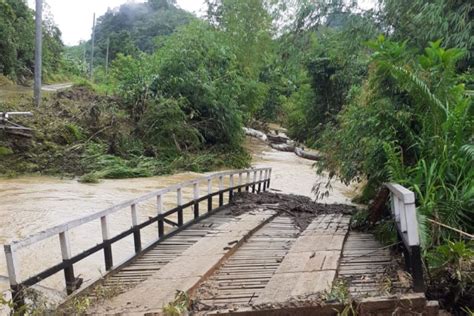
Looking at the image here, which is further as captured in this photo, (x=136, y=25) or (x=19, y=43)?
(x=136, y=25)

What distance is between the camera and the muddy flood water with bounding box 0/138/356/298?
303 inches

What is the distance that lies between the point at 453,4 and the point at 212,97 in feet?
54.2

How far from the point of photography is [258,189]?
1505 centimetres

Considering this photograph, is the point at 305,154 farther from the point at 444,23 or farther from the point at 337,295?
the point at 337,295

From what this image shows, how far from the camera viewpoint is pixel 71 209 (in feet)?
38.9

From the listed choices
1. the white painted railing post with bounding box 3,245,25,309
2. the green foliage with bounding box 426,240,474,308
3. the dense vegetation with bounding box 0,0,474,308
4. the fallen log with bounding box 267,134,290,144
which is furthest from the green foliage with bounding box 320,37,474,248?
the fallen log with bounding box 267,134,290,144

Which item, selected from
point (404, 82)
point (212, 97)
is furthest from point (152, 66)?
point (404, 82)

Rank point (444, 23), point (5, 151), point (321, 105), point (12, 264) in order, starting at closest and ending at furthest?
point (12, 264)
point (444, 23)
point (5, 151)
point (321, 105)

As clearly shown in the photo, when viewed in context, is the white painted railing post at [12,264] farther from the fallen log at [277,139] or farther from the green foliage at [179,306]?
the fallen log at [277,139]

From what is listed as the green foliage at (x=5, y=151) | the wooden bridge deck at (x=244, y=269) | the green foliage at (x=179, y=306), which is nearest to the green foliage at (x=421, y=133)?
the wooden bridge deck at (x=244, y=269)

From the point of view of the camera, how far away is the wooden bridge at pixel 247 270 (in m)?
3.79

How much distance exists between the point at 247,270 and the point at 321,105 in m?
26.0

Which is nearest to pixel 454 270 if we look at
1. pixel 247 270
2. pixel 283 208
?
pixel 247 270

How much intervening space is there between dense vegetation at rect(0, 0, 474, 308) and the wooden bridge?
517 mm
